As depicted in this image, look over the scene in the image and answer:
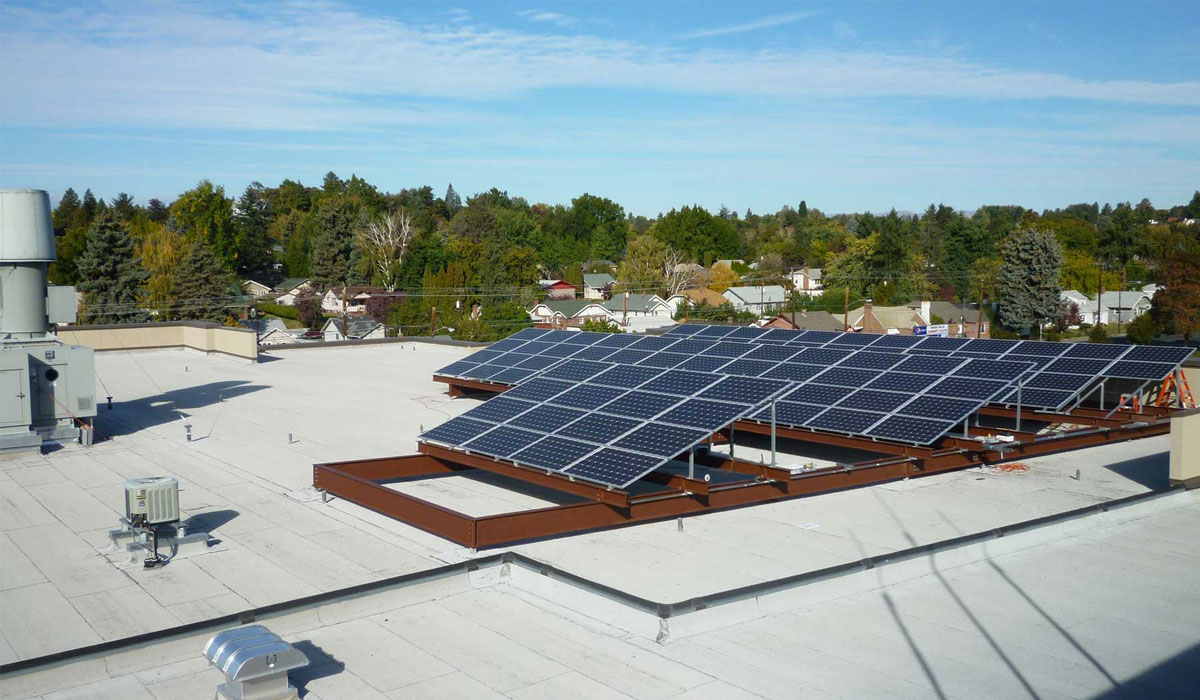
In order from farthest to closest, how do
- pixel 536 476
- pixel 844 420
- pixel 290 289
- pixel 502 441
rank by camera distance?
pixel 290 289 → pixel 844 420 → pixel 502 441 → pixel 536 476

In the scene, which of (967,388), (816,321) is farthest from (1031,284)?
(967,388)

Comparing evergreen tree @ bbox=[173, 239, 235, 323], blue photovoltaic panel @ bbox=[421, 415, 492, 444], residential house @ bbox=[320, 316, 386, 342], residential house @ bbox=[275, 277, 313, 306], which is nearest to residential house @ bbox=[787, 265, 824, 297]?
residential house @ bbox=[275, 277, 313, 306]

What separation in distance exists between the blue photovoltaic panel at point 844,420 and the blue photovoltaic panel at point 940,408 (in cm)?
67

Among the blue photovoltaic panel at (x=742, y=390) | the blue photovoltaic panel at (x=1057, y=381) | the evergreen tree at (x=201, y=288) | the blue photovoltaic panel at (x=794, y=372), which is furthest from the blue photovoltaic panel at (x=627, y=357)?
the evergreen tree at (x=201, y=288)

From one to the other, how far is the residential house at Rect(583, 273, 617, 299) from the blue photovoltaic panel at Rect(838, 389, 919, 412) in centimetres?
11444

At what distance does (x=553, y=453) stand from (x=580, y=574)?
10.7 ft

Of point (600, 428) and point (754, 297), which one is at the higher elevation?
point (600, 428)

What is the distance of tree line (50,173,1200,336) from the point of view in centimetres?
8062

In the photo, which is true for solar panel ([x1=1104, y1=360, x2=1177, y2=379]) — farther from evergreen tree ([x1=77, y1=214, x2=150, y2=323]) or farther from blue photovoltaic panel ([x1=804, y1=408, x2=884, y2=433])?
evergreen tree ([x1=77, y1=214, x2=150, y2=323])

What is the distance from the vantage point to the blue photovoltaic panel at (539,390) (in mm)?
19062

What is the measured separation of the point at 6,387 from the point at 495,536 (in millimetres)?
14452

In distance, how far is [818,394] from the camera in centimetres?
2069

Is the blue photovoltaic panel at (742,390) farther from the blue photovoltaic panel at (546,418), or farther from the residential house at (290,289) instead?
the residential house at (290,289)

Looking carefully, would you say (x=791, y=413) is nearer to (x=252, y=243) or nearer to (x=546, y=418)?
(x=546, y=418)
